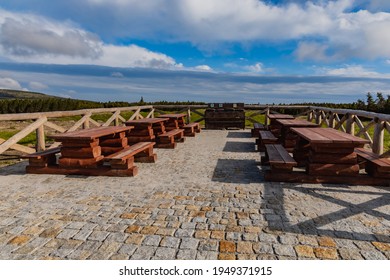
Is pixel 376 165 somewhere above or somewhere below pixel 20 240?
→ above

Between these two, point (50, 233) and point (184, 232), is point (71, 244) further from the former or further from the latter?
point (184, 232)

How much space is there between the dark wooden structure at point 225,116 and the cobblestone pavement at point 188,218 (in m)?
8.89

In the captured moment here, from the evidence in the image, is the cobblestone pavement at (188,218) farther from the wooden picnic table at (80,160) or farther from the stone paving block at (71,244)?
the wooden picnic table at (80,160)

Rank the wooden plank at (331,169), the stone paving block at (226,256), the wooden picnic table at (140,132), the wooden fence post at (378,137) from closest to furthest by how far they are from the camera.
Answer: the stone paving block at (226,256)
the wooden plank at (331,169)
the wooden fence post at (378,137)
the wooden picnic table at (140,132)

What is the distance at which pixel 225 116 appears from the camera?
14328 mm

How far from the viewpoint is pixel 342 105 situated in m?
21.9

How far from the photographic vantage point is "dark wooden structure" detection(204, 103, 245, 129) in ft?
46.8

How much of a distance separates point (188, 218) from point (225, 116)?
11.1 m

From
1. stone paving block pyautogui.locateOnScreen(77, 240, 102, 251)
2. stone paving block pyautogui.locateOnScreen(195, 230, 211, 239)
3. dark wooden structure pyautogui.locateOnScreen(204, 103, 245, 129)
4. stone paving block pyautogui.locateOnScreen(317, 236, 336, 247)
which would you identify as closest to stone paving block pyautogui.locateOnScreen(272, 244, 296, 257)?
stone paving block pyautogui.locateOnScreen(317, 236, 336, 247)

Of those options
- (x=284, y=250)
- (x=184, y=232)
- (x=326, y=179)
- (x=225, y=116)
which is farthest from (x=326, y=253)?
(x=225, y=116)

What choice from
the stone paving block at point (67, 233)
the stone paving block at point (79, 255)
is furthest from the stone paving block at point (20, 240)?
the stone paving block at point (79, 255)

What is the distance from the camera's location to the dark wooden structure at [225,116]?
14266 millimetres
